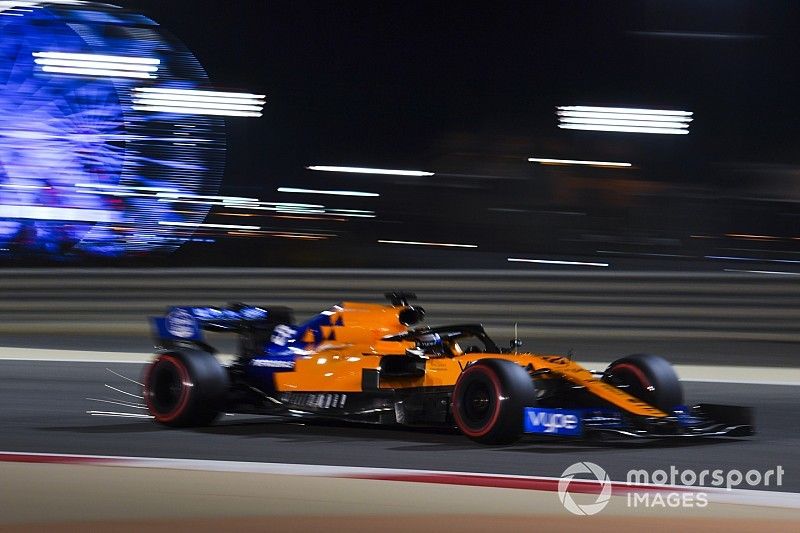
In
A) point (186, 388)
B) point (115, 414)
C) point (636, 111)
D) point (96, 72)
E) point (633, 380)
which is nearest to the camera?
point (633, 380)

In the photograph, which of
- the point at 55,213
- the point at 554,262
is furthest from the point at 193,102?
the point at 554,262

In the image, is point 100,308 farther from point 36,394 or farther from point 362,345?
point 362,345

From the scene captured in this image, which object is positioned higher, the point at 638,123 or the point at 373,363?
the point at 638,123

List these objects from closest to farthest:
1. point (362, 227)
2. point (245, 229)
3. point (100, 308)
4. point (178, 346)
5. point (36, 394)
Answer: point (178, 346) → point (36, 394) → point (100, 308) → point (362, 227) → point (245, 229)

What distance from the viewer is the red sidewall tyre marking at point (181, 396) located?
9.10 m

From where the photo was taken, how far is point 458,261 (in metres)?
19.4

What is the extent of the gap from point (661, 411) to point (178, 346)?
362 cm

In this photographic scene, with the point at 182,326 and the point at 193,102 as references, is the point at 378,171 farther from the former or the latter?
the point at 182,326

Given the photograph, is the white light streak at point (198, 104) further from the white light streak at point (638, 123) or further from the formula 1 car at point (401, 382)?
the formula 1 car at point (401, 382)

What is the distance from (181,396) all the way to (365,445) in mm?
1587

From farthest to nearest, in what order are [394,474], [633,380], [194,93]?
1. [194,93]
2. [633,380]
3. [394,474]

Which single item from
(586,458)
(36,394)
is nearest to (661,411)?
(586,458)

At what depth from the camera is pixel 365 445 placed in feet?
26.9

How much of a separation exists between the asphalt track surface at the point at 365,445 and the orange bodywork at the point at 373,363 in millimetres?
317
